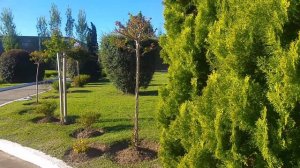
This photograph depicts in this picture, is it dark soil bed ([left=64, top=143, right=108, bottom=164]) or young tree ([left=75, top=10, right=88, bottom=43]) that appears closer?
dark soil bed ([left=64, top=143, right=108, bottom=164])

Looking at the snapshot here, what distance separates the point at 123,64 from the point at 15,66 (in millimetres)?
16151

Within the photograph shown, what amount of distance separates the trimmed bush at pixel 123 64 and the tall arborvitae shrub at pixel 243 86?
39.7 ft

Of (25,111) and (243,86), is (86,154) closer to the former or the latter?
(243,86)

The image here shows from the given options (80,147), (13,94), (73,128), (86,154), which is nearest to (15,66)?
(13,94)

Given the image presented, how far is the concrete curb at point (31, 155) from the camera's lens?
6.92 meters

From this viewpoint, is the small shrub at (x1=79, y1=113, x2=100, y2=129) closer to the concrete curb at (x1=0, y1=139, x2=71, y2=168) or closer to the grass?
the grass

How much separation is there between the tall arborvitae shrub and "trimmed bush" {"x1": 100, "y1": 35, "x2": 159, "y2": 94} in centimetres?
1210

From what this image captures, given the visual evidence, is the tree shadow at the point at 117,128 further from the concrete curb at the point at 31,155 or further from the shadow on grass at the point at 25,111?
the shadow on grass at the point at 25,111

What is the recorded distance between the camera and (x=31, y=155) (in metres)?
7.59

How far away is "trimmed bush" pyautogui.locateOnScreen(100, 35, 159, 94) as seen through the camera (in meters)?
16.1

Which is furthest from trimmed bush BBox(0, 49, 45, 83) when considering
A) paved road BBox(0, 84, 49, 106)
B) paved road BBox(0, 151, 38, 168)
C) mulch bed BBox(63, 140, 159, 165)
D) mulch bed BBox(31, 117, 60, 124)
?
mulch bed BBox(63, 140, 159, 165)

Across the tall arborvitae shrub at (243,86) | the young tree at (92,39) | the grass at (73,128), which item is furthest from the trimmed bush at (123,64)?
the young tree at (92,39)

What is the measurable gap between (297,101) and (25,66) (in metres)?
29.2

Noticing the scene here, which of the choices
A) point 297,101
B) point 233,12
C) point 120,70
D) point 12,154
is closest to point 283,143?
point 297,101
